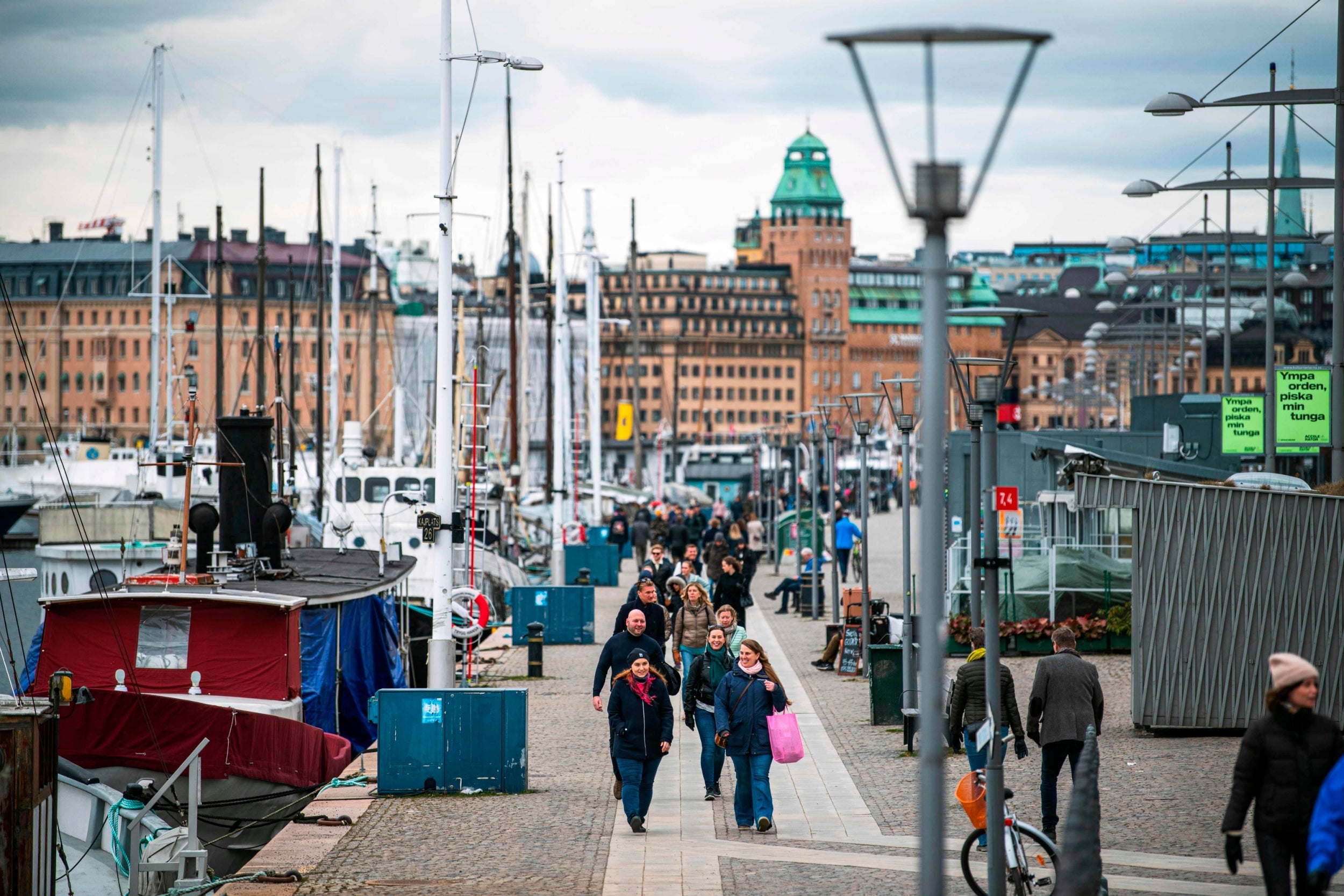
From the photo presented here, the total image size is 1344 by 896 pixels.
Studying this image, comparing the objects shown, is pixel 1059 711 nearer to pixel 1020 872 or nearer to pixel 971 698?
pixel 971 698

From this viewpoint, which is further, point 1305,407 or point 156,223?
point 156,223

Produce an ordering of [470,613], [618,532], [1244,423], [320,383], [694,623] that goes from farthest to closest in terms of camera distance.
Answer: [320,383] → [618,532] → [1244,423] → [470,613] → [694,623]

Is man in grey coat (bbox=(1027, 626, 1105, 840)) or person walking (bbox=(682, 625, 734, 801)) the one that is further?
person walking (bbox=(682, 625, 734, 801))

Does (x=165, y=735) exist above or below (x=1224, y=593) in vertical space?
below

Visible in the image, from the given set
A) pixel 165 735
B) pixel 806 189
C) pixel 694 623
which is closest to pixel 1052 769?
pixel 694 623

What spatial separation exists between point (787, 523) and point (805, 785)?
3653cm

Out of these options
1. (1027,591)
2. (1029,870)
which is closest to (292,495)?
(1027,591)

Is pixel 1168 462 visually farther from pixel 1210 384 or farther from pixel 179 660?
pixel 1210 384

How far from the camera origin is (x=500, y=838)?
13828 mm

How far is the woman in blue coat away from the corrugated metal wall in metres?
5.56

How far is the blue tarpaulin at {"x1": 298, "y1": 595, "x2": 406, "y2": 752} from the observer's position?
21.1m

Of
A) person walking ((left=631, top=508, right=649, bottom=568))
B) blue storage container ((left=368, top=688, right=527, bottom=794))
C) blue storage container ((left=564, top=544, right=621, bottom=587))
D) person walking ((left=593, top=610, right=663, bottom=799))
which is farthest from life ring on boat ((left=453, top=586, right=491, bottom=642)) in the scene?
person walking ((left=631, top=508, right=649, bottom=568))

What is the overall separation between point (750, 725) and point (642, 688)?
36.4 inches

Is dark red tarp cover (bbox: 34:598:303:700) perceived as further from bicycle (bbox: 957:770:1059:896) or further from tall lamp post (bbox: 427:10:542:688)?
bicycle (bbox: 957:770:1059:896)
